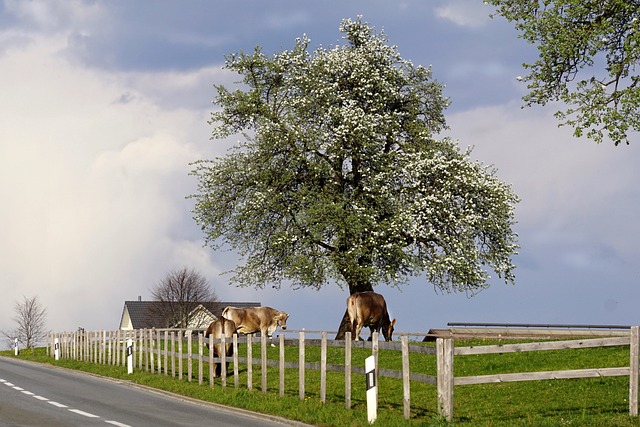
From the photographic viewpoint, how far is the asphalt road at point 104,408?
19047mm

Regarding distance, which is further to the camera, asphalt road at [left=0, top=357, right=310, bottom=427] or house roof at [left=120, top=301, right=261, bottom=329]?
house roof at [left=120, top=301, right=261, bottom=329]

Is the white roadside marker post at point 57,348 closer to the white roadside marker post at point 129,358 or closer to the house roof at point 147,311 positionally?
the white roadside marker post at point 129,358

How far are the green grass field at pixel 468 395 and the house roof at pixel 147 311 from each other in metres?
71.0

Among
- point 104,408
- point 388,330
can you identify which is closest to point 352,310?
point 388,330

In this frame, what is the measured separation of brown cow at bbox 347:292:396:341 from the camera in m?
39.1

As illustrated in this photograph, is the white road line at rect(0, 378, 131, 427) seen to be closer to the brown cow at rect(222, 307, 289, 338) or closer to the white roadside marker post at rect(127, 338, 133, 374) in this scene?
the white roadside marker post at rect(127, 338, 133, 374)

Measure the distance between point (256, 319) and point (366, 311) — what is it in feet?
20.9

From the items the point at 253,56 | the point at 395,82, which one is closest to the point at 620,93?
the point at 395,82

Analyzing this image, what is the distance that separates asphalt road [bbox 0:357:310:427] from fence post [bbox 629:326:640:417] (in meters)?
6.96

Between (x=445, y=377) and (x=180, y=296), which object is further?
(x=180, y=296)

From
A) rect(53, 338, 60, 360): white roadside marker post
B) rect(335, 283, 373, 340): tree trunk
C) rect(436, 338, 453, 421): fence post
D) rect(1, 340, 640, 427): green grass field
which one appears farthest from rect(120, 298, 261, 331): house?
rect(436, 338, 453, 421): fence post

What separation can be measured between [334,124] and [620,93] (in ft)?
63.4

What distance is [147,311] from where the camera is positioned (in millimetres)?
114875

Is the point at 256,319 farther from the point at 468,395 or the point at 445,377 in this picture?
the point at 445,377
